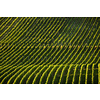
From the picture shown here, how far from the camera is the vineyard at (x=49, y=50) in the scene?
6.27 metres

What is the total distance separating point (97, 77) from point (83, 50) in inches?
109

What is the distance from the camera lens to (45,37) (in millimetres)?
9562

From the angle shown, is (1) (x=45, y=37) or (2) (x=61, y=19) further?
(2) (x=61, y=19)

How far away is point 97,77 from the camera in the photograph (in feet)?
19.7

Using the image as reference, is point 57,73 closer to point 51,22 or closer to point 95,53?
point 95,53

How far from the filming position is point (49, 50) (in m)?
8.84

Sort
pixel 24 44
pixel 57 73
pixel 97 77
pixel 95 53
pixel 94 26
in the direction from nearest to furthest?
pixel 97 77 → pixel 57 73 → pixel 95 53 → pixel 24 44 → pixel 94 26

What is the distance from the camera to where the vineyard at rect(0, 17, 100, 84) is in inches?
247

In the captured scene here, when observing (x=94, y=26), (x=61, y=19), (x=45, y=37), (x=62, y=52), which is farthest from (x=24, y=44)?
(x=94, y=26)

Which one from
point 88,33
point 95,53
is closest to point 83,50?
point 95,53

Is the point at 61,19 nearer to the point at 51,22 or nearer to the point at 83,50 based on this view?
the point at 51,22

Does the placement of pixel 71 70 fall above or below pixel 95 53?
below
